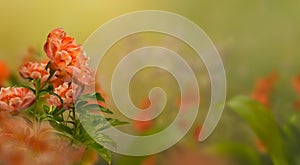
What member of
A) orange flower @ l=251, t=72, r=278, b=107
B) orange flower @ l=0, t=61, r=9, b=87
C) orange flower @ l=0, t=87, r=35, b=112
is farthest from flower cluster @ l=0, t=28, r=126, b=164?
orange flower @ l=251, t=72, r=278, b=107

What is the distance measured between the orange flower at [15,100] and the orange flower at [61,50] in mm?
44

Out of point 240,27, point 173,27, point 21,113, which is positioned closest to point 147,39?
point 173,27

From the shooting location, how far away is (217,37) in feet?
4.56

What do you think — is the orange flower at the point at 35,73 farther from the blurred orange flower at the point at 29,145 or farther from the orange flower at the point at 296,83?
the orange flower at the point at 296,83

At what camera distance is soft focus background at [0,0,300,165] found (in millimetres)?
1340

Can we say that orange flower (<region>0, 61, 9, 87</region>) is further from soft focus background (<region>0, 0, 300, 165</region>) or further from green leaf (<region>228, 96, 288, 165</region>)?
green leaf (<region>228, 96, 288, 165</region>)

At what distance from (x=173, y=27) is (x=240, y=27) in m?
0.19

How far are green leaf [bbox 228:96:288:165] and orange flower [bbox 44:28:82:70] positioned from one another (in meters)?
0.60

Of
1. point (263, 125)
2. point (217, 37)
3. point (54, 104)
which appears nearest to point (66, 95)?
point (54, 104)

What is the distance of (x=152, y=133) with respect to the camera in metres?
1.17

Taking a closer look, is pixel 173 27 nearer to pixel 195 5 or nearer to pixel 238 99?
pixel 195 5

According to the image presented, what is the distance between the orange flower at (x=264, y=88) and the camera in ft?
4.61

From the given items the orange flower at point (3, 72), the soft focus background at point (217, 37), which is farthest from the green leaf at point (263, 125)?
the orange flower at point (3, 72)

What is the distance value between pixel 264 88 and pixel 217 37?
0.19 m
